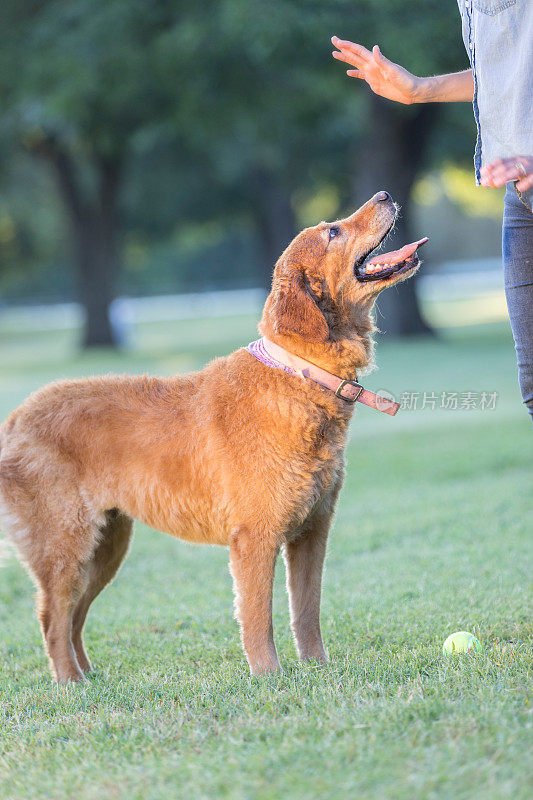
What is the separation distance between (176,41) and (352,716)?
1676cm

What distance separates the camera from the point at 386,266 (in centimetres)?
453

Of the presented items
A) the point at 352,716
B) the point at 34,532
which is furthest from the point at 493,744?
the point at 34,532

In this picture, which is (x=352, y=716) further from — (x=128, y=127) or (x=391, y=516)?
(x=128, y=127)

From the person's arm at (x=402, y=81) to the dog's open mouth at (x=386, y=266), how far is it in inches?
25.0

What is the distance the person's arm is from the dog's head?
0.53m

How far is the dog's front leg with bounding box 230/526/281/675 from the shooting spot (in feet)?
14.1

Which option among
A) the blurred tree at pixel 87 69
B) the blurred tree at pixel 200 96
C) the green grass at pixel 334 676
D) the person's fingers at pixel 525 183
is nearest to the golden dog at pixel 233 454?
the green grass at pixel 334 676

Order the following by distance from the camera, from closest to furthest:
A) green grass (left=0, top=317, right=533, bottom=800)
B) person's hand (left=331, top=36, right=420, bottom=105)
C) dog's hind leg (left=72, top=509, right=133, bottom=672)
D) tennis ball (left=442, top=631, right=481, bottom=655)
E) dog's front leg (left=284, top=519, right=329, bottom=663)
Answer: green grass (left=0, top=317, right=533, bottom=800) < person's hand (left=331, top=36, right=420, bottom=105) < tennis ball (left=442, top=631, right=481, bottom=655) < dog's front leg (left=284, top=519, right=329, bottom=663) < dog's hind leg (left=72, top=509, right=133, bottom=672)

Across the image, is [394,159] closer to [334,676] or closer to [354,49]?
[354,49]

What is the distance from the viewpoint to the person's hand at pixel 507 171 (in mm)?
3377

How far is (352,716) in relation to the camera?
3416 millimetres

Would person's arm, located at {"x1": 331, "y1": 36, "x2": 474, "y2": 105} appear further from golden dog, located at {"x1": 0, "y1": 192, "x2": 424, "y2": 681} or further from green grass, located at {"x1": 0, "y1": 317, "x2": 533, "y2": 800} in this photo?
green grass, located at {"x1": 0, "y1": 317, "x2": 533, "y2": 800}

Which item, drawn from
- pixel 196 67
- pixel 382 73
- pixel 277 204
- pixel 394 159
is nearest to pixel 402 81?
pixel 382 73

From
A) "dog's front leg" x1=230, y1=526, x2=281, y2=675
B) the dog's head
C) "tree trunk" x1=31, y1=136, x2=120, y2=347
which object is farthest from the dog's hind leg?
"tree trunk" x1=31, y1=136, x2=120, y2=347
